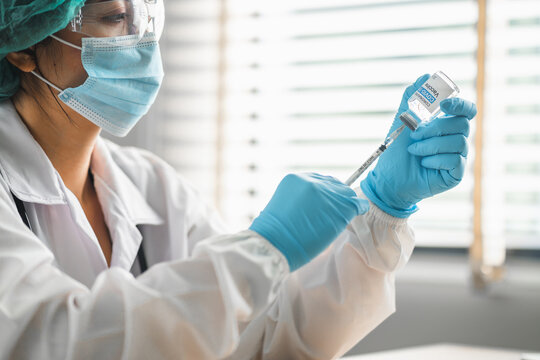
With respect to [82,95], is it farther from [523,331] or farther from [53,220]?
[523,331]

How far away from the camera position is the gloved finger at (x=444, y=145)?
0.98m

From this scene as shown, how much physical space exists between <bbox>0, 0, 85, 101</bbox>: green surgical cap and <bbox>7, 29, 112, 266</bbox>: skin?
0.05 m

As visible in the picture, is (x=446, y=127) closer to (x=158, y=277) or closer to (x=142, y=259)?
(x=158, y=277)

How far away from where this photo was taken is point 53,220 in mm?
1115

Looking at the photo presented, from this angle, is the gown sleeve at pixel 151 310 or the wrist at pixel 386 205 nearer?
the gown sleeve at pixel 151 310

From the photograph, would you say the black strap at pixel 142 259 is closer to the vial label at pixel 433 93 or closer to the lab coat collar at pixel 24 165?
the lab coat collar at pixel 24 165

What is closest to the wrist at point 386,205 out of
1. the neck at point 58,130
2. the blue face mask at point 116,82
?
the blue face mask at point 116,82

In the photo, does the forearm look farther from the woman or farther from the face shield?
the face shield

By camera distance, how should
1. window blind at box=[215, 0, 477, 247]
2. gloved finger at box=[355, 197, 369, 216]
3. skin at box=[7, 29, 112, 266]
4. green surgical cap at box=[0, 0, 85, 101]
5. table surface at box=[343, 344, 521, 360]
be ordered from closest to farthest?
gloved finger at box=[355, 197, 369, 216], green surgical cap at box=[0, 0, 85, 101], skin at box=[7, 29, 112, 266], table surface at box=[343, 344, 521, 360], window blind at box=[215, 0, 477, 247]

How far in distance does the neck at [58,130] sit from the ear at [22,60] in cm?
6

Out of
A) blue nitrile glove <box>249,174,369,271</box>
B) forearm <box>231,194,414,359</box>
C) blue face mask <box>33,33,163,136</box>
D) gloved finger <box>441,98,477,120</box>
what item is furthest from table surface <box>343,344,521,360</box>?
blue face mask <box>33,33,163,136</box>

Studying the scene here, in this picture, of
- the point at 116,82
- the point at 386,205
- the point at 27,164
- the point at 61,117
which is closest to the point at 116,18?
the point at 116,82

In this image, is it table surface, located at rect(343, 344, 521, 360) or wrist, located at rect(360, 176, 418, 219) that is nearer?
wrist, located at rect(360, 176, 418, 219)

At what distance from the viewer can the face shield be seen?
1.09 meters
